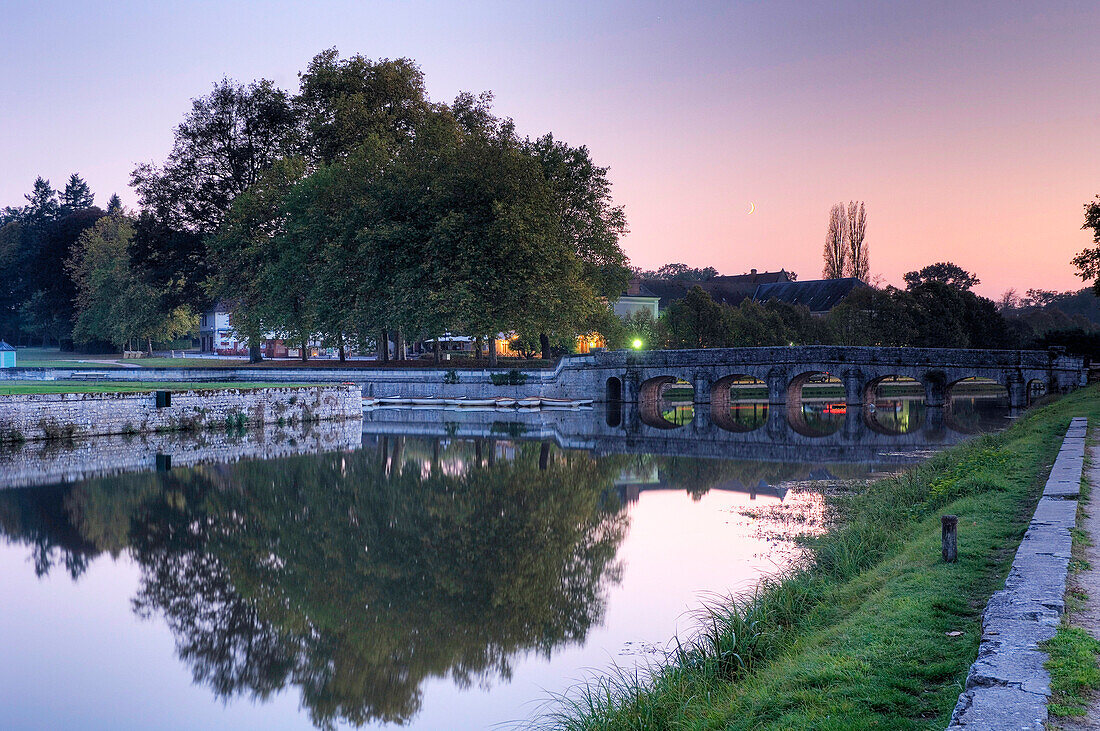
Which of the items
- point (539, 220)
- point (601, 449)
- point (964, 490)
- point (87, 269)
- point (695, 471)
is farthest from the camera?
point (87, 269)

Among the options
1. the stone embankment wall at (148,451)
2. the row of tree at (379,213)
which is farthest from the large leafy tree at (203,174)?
the stone embankment wall at (148,451)

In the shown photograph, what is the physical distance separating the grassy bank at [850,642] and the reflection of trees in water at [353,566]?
6.92 ft

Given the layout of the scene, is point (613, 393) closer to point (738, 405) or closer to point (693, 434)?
point (738, 405)

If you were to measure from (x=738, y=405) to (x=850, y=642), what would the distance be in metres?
51.4

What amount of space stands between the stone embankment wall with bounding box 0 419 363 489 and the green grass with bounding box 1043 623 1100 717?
75.3 feet

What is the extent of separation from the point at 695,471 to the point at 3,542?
17.7m

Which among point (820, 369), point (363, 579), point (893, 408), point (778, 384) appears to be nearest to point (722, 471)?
point (363, 579)

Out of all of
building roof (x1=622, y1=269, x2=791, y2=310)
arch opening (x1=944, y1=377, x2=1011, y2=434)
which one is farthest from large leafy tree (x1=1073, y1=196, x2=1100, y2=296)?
building roof (x1=622, y1=269, x2=791, y2=310)

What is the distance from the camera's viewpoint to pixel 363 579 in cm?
1434

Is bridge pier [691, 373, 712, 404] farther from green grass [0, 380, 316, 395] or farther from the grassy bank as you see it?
the grassy bank

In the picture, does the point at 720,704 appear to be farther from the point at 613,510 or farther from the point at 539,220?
the point at 539,220

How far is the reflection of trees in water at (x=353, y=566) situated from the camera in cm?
1067

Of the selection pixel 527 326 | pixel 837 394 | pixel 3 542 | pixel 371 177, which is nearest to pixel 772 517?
pixel 3 542

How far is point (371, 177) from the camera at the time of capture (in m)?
53.1
